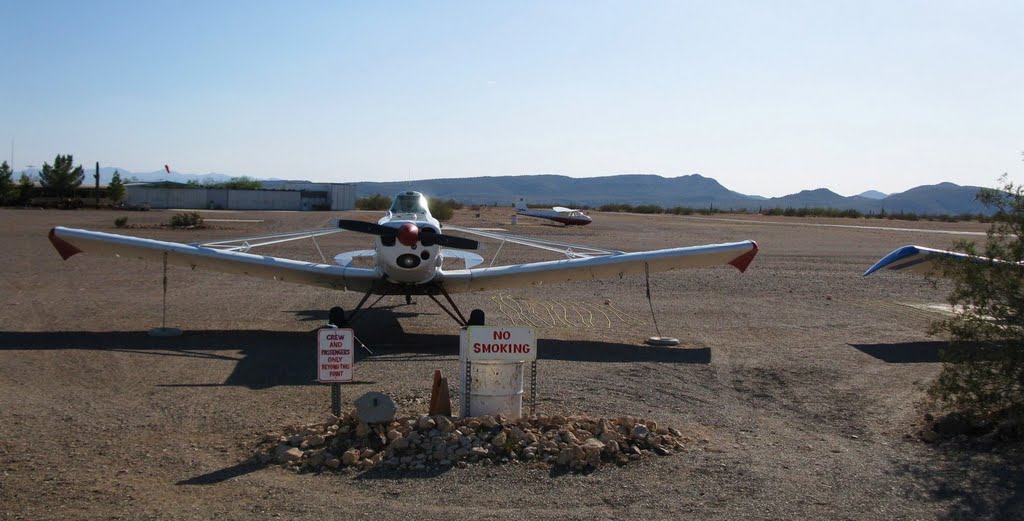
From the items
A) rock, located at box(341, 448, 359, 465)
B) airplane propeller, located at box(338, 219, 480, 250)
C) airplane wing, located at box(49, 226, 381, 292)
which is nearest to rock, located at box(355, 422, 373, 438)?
rock, located at box(341, 448, 359, 465)

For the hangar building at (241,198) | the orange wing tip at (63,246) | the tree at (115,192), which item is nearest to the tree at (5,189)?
the tree at (115,192)

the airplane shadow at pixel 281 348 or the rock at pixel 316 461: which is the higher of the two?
the rock at pixel 316 461

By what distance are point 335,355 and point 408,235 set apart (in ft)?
15.7

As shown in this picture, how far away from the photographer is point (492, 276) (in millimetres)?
14828

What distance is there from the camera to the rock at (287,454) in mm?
7016

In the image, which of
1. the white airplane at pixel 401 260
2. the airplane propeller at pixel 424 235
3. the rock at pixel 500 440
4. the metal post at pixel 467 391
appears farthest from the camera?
the white airplane at pixel 401 260

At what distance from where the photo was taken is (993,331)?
8055 millimetres

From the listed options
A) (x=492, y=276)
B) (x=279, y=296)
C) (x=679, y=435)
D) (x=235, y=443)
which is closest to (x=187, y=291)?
(x=279, y=296)

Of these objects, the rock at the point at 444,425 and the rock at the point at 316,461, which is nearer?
the rock at the point at 316,461

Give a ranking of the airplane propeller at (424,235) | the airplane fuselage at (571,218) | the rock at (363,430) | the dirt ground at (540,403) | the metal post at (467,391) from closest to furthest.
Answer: the dirt ground at (540,403) < the rock at (363,430) < the metal post at (467,391) < the airplane propeller at (424,235) < the airplane fuselage at (571,218)

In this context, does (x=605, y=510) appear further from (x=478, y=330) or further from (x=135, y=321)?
(x=135, y=321)

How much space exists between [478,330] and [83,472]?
11.6 feet

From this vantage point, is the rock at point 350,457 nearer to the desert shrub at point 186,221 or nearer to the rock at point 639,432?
the rock at point 639,432

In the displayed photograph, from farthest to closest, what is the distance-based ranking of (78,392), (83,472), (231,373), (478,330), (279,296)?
(279,296) < (231,373) < (78,392) < (478,330) < (83,472)
